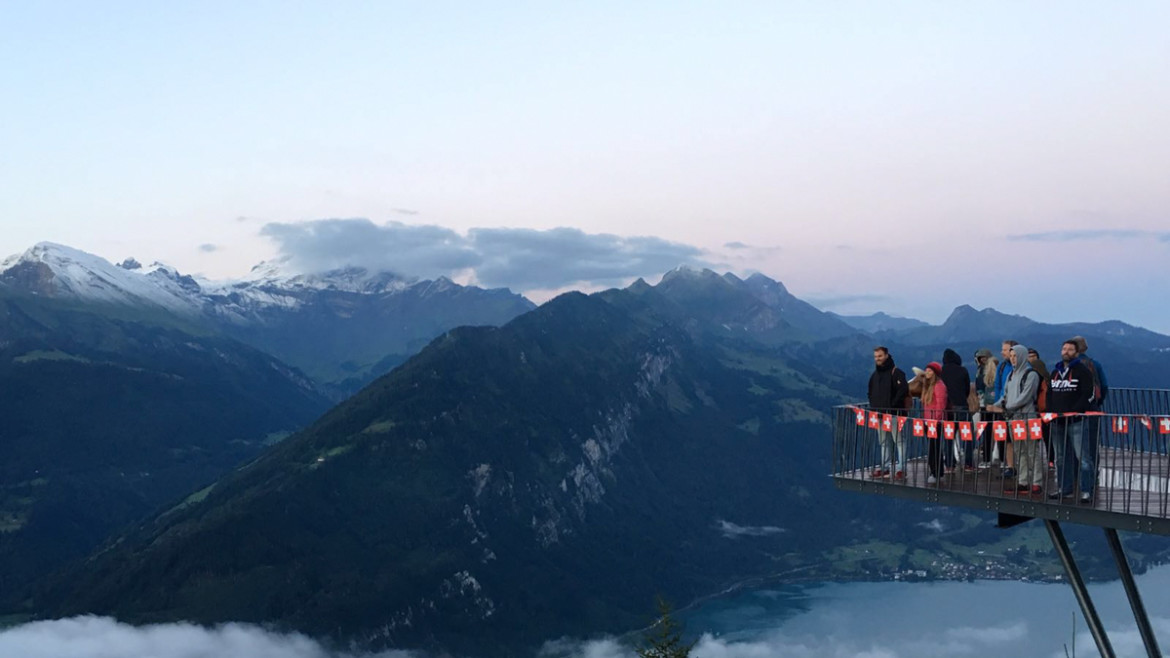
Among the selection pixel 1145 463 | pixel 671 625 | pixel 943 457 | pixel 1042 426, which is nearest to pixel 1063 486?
pixel 1042 426

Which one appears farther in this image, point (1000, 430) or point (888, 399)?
point (888, 399)

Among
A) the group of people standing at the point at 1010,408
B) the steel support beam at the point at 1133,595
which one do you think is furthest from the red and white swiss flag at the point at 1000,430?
the steel support beam at the point at 1133,595

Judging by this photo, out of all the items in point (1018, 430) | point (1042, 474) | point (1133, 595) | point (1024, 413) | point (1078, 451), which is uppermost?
point (1024, 413)

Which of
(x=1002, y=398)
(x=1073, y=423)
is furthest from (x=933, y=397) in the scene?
(x=1073, y=423)

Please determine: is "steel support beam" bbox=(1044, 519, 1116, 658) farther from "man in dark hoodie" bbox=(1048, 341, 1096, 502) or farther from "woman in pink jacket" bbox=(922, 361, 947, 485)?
"woman in pink jacket" bbox=(922, 361, 947, 485)

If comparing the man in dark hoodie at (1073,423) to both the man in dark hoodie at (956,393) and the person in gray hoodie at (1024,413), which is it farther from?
the man in dark hoodie at (956,393)

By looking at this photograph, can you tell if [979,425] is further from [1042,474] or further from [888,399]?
[888,399]

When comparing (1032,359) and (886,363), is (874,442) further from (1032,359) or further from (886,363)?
(1032,359)
